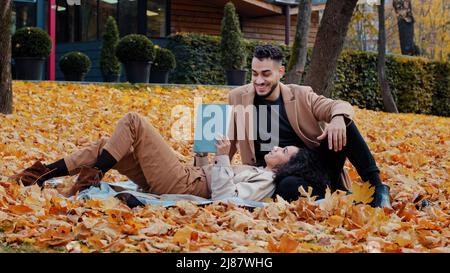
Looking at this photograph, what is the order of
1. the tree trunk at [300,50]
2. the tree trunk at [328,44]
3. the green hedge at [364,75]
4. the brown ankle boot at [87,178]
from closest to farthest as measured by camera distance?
the brown ankle boot at [87,178]
the tree trunk at [328,44]
the tree trunk at [300,50]
the green hedge at [364,75]

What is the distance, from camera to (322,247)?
4.29 metres

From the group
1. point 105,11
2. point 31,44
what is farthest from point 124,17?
point 31,44

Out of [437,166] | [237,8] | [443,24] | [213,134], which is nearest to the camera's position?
[213,134]

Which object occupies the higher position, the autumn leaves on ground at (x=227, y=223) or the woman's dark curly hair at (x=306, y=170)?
the woman's dark curly hair at (x=306, y=170)

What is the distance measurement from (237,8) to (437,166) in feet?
49.4

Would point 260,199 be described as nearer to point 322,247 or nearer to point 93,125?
point 322,247

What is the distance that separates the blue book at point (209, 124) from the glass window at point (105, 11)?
643 inches

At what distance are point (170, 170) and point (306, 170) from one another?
983 millimetres

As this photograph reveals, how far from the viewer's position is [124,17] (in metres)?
21.9

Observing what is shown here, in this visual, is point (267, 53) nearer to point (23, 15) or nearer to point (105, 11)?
point (23, 15)

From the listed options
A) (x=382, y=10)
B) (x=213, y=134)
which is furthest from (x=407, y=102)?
(x=213, y=134)

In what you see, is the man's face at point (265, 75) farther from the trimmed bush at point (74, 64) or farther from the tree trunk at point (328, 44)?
the trimmed bush at point (74, 64)

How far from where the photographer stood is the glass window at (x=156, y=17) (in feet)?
72.1

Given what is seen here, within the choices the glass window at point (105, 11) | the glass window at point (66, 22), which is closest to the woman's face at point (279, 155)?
the glass window at point (105, 11)
